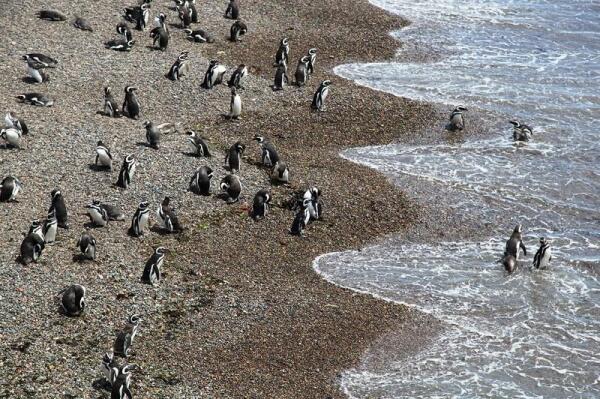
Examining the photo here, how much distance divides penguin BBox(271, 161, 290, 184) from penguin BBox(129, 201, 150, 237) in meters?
4.42

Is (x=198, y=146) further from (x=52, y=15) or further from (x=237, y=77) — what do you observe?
(x=52, y=15)

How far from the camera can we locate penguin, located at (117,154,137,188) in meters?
22.6

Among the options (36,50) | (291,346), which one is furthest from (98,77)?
(291,346)

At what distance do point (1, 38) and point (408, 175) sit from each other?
13358mm

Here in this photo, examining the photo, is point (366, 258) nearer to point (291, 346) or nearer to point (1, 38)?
point (291, 346)

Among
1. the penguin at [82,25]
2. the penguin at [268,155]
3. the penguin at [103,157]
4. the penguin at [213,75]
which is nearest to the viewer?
the penguin at [103,157]

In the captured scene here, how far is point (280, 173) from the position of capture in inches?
964

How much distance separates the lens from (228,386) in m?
16.4

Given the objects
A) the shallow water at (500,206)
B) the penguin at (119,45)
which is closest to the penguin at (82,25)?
the penguin at (119,45)

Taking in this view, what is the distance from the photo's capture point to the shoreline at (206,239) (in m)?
16.7

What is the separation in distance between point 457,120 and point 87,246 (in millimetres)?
13857

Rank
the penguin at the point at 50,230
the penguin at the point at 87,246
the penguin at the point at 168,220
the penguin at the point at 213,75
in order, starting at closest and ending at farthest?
the penguin at the point at 87,246, the penguin at the point at 50,230, the penguin at the point at 168,220, the penguin at the point at 213,75

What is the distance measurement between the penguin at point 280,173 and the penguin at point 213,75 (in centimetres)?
580

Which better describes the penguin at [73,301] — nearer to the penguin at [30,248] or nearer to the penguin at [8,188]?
the penguin at [30,248]
